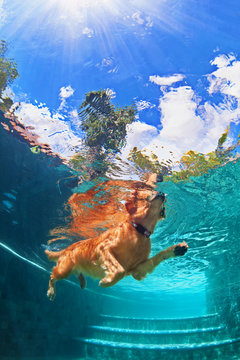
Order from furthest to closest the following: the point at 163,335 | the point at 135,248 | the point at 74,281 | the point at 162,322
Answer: the point at 162,322 → the point at 74,281 → the point at 163,335 → the point at 135,248

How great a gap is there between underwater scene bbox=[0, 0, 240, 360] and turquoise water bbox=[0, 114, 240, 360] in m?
0.10

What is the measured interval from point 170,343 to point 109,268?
18925 millimetres

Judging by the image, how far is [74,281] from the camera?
2195 centimetres

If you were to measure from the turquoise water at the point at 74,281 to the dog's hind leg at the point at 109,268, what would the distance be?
487 cm

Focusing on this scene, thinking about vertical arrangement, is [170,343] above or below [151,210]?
below

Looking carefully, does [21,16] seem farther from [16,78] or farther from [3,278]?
[3,278]

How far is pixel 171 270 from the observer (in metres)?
20.1

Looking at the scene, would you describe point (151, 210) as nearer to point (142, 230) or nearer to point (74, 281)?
point (142, 230)

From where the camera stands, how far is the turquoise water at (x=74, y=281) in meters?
8.84

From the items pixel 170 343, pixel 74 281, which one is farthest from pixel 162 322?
pixel 74 281

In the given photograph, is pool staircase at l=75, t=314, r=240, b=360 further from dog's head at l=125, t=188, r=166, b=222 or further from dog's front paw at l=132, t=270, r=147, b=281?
dog's head at l=125, t=188, r=166, b=222

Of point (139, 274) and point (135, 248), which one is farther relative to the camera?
point (139, 274)

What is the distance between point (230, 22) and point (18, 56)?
195 inches

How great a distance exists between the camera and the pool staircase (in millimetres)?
13898
